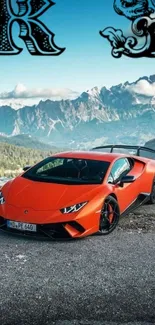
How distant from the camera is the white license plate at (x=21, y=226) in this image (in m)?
6.39

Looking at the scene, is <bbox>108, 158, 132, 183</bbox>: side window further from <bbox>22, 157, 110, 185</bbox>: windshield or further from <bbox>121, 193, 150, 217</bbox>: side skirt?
<bbox>121, 193, 150, 217</bbox>: side skirt

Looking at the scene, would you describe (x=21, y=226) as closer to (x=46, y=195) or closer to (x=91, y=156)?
(x=46, y=195)

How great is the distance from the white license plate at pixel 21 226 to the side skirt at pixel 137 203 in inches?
90.4

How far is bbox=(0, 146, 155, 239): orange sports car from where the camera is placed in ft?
21.1

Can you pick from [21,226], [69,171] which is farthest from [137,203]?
[21,226]

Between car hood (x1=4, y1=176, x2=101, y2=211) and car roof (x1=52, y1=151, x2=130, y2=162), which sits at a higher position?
car roof (x1=52, y1=151, x2=130, y2=162)

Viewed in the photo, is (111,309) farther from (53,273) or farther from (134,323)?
(53,273)

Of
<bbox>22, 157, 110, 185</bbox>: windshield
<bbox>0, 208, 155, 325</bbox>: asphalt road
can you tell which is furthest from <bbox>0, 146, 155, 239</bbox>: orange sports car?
<bbox>0, 208, 155, 325</bbox>: asphalt road

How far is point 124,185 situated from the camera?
8008 mm

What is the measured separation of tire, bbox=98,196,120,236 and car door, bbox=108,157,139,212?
0.94 ft

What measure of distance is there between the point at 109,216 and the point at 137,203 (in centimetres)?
167

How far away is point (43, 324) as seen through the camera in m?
3.83

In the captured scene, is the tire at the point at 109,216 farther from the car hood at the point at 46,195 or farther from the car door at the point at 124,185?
the car hood at the point at 46,195

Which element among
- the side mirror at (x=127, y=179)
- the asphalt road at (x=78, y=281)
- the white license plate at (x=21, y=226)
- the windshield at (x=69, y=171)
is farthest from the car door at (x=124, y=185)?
the white license plate at (x=21, y=226)
